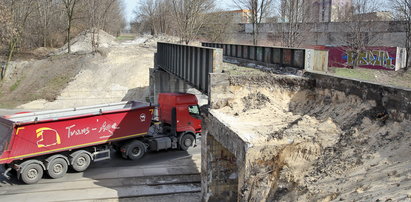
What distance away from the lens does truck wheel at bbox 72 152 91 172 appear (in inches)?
677

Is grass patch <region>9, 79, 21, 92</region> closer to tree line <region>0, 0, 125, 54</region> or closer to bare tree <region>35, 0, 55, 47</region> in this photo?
tree line <region>0, 0, 125, 54</region>

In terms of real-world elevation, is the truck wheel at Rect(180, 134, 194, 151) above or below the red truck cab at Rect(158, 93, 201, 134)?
below

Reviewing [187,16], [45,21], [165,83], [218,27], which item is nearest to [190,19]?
[187,16]

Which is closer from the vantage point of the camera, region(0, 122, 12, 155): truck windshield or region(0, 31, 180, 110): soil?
region(0, 122, 12, 155): truck windshield

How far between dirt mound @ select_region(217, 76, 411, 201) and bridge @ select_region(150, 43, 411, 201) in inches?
1.1

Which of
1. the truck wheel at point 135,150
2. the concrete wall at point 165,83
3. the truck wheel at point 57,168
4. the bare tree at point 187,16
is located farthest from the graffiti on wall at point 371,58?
the truck wheel at point 57,168

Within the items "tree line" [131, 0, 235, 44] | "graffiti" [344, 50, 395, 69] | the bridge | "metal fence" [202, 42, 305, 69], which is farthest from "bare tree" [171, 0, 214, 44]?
the bridge

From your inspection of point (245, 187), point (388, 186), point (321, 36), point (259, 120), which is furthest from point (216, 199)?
point (321, 36)

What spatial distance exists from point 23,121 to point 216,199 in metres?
8.84

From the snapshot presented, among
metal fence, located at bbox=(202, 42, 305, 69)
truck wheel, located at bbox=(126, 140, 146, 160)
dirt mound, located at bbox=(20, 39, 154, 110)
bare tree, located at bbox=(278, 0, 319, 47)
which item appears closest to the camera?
metal fence, located at bbox=(202, 42, 305, 69)

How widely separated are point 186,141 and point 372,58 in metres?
17.2

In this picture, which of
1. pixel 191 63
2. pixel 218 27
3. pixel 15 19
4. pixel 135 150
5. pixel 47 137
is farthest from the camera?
pixel 218 27

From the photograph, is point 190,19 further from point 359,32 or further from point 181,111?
point 181,111

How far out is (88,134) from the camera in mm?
17359
